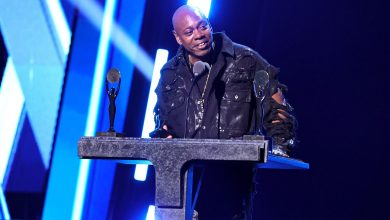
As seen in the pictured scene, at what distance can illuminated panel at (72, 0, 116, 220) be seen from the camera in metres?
4.91

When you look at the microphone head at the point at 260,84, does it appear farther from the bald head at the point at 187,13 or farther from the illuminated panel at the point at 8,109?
the illuminated panel at the point at 8,109

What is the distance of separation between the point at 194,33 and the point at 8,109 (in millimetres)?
2859

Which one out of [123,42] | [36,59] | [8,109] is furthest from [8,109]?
[123,42]

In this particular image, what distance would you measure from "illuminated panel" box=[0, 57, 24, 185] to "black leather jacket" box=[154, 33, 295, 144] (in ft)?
8.87

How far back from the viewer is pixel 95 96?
497 centimetres

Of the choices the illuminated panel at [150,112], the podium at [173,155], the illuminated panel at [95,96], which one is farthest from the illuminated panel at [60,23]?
the podium at [173,155]

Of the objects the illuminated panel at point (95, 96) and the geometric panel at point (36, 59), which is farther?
the geometric panel at point (36, 59)

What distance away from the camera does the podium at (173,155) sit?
2.06 m

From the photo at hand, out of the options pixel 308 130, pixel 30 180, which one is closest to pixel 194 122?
pixel 308 130

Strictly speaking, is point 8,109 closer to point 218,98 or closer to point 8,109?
point 8,109

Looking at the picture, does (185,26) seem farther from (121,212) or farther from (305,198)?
(121,212)

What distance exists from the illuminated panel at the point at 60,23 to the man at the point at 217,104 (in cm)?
229

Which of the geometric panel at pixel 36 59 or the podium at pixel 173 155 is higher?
the geometric panel at pixel 36 59

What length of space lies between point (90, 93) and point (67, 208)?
3.01ft
